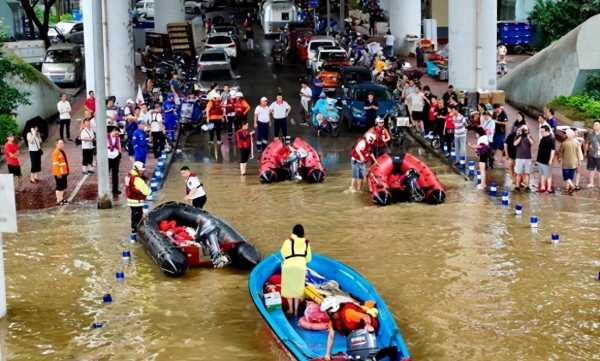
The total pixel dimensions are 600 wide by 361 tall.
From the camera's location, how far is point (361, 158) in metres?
27.3

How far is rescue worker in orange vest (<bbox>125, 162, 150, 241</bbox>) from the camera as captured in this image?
75.1ft

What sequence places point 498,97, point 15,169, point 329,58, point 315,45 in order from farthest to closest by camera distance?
1. point 315,45
2. point 329,58
3. point 498,97
4. point 15,169

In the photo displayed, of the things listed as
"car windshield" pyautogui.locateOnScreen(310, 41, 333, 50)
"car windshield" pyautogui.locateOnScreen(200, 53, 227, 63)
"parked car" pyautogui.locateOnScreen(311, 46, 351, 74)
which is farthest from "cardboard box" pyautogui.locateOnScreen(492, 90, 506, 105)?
"car windshield" pyautogui.locateOnScreen(310, 41, 333, 50)

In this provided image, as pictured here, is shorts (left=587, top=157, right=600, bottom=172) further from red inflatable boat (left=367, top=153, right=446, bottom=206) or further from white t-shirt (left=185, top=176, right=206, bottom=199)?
white t-shirt (left=185, top=176, right=206, bottom=199)

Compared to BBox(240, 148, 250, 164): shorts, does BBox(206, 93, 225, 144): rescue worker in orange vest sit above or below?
above

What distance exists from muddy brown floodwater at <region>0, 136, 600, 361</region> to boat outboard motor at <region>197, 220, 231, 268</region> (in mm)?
189

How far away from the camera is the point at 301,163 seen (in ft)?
95.2

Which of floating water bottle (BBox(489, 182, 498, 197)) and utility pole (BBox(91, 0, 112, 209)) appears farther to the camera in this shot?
floating water bottle (BBox(489, 182, 498, 197))

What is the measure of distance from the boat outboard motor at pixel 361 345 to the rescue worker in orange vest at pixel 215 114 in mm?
19466

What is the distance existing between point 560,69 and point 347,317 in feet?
76.1

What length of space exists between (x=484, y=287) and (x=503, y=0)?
49.4 meters

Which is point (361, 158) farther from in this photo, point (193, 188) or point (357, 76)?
point (357, 76)

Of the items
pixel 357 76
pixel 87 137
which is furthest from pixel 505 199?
pixel 357 76

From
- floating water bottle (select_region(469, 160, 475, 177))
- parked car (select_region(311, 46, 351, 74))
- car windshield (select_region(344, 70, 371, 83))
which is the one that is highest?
parked car (select_region(311, 46, 351, 74))
